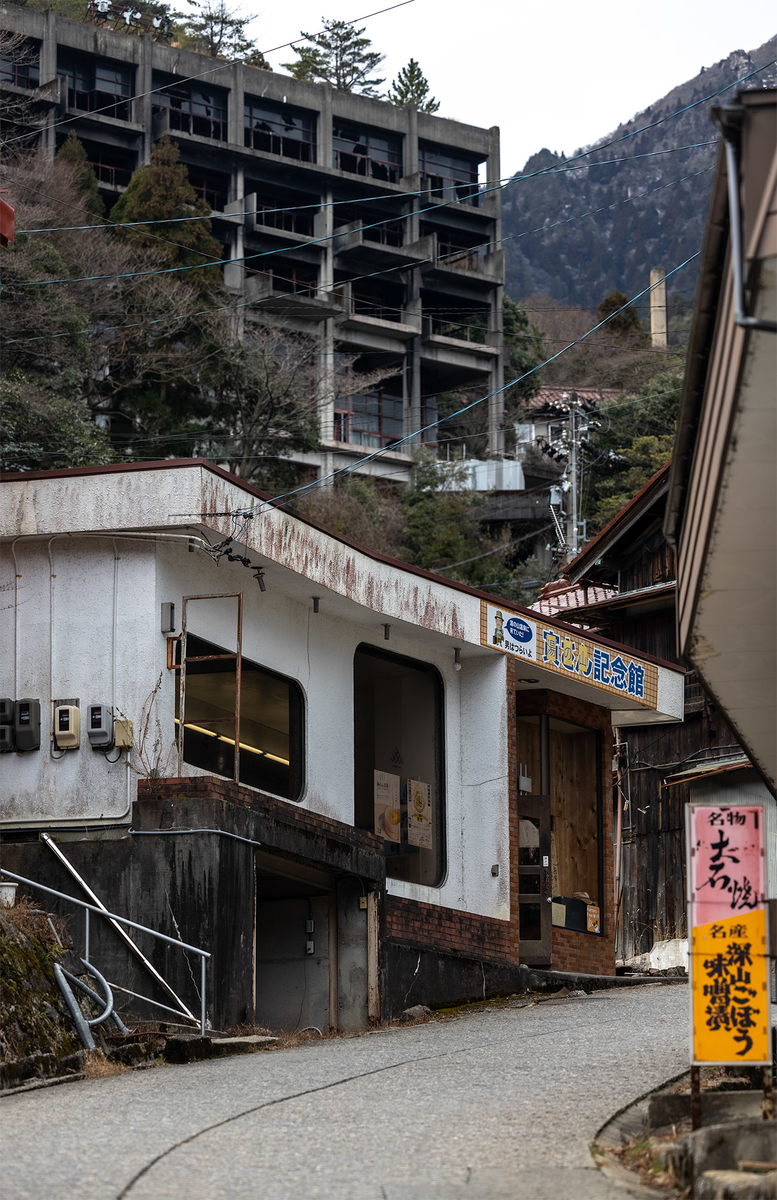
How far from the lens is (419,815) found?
65.6ft

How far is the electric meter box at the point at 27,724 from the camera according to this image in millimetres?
15750

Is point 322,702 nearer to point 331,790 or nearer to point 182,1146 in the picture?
point 331,790

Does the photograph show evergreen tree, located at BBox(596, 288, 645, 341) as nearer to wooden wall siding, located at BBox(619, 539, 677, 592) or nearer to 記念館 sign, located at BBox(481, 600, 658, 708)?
wooden wall siding, located at BBox(619, 539, 677, 592)

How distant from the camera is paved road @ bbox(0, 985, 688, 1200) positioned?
7387 mm

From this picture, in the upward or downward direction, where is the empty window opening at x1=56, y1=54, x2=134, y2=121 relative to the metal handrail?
upward

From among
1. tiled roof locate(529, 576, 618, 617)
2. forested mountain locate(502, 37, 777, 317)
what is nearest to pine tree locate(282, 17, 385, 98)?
tiled roof locate(529, 576, 618, 617)

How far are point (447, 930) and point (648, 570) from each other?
11973 mm

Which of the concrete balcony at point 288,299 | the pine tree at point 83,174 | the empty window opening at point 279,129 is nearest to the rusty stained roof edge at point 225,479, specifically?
the pine tree at point 83,174

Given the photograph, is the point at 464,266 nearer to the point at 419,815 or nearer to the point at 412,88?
the point at 412,88

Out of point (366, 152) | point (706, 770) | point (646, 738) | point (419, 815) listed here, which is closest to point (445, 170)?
point (366, 152)

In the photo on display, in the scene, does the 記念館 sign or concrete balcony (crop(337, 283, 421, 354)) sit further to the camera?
concrete balcony (crop(337, 283, 421, 354))

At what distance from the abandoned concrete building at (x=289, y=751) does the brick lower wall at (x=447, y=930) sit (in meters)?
0.04

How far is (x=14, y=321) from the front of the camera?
114 feet

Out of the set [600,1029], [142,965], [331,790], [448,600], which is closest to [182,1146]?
[142,965]
